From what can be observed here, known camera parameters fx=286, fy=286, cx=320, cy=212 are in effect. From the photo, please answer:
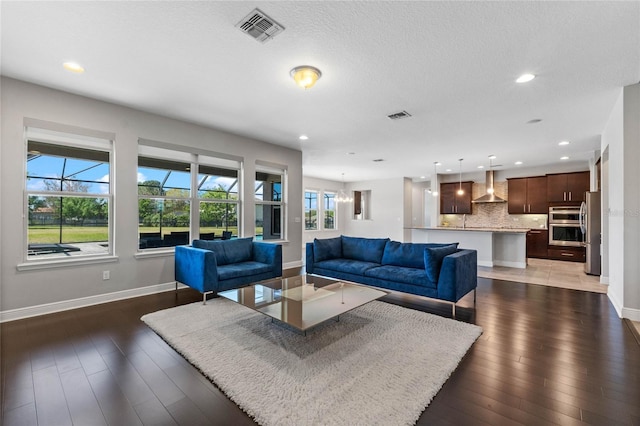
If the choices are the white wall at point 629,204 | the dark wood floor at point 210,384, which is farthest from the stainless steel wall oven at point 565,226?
the dark wood floor at point 210,384

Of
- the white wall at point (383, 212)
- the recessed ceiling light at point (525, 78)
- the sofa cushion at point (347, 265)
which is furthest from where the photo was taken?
the white wall at point (383, 212)

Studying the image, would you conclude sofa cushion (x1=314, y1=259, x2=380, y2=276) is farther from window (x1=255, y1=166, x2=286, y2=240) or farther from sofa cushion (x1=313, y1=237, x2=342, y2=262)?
window (x1=255, y1=166, x2=286, y2=240)

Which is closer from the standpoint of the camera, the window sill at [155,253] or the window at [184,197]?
the window sill at [155,253]

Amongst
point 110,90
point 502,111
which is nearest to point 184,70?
point 110,90

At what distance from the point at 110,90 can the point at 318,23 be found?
2.88 metres

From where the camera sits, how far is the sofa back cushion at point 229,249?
4438 mm

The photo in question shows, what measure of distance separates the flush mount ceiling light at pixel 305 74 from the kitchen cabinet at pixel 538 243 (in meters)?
8.35

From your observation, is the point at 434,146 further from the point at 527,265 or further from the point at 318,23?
the point at 318,23

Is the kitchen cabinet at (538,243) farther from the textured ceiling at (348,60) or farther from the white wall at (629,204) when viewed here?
the white wall at (629,204)

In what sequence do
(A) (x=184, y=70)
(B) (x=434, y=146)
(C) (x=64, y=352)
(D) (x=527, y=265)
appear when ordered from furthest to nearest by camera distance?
(D) (x=527, y=265) < (B) (x=434, y=146) < (A) (x=184, y=70) < (C) (x=64, y=352)

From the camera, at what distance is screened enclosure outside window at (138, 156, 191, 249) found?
442 cm

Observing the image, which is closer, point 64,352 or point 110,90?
point 64,352

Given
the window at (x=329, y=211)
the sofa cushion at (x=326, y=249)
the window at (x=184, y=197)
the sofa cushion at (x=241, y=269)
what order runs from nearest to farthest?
the sofa cushion at (x=241, y=269) → the window at (x=184, y=197) → the sofa cushion at (x=326, y=249) → the window at (x=329, y=211)

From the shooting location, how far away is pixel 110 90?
355 cm
